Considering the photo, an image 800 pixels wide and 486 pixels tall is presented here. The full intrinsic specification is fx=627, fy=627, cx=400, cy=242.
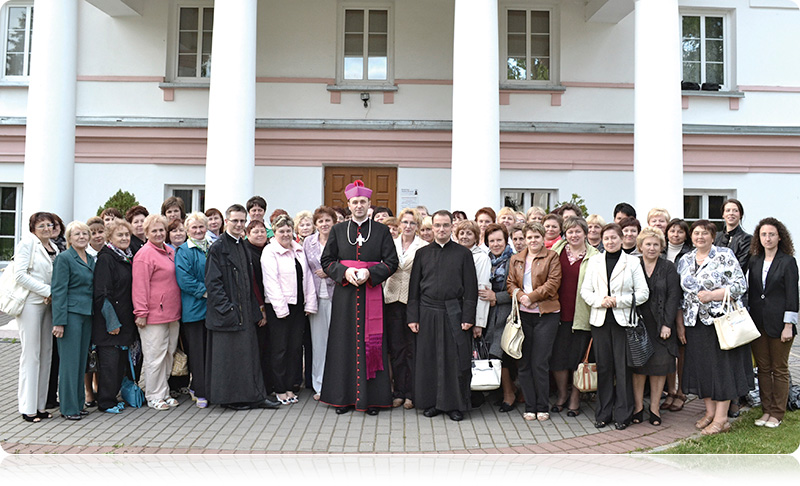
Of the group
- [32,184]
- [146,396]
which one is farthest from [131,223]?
[32,184]

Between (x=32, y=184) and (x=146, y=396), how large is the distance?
573 centimetres

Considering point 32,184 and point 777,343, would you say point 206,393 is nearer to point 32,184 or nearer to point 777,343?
point 777,343

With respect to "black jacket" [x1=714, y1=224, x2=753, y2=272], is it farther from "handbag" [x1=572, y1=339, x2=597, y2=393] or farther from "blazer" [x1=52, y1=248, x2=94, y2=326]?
"blazer" [x1=52, y1=248, x2=94, y2=326]

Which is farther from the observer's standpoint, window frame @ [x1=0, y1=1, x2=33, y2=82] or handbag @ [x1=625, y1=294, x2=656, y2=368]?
window frame @ [x1=0, y1=1, x2=33, y2=82]

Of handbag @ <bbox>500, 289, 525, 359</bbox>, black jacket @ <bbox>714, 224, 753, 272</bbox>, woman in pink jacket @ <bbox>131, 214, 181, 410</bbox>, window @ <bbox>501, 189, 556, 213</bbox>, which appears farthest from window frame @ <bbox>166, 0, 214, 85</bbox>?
black jacket @ <bbox>714, 224, 753, 272</bbox>

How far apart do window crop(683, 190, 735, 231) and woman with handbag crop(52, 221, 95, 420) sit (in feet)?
38.1

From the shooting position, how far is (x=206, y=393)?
6.17m

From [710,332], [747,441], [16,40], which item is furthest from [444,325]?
[16,40]

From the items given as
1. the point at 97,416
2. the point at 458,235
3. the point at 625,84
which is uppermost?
the point at 625,84

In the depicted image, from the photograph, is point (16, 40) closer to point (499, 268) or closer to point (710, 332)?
point (499, 268)

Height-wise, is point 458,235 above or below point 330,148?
below

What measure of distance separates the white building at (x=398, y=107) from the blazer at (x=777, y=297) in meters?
7.45

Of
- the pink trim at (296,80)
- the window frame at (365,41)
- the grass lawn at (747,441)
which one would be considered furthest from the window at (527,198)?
the grass lawn at (747,441)

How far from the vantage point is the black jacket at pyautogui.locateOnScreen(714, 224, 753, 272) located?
5.97 metres
